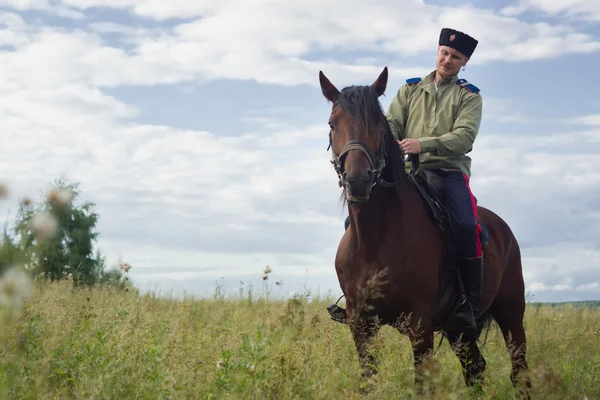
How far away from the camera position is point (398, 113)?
6.87m

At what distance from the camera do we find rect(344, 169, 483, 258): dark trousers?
623 centimetres

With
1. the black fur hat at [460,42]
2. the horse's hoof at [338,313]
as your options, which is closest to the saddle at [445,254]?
the horse's hoof at [338,313]

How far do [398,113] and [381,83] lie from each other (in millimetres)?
1019

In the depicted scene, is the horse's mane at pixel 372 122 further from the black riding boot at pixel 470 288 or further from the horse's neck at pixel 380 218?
the black riding boot at pixel 470 288

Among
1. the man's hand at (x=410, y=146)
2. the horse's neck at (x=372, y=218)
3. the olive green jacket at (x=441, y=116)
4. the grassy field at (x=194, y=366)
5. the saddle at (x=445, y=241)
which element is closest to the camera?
the grassy field at (x=194, y=366)

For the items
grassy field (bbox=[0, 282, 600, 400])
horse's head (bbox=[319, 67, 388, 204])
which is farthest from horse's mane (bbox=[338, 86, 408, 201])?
grassy field (bbox=[0, 282, 600, 400])

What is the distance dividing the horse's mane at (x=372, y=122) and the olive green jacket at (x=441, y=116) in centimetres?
68

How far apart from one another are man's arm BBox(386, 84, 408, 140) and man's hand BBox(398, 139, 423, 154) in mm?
684

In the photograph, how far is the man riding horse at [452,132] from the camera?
628 centimetres

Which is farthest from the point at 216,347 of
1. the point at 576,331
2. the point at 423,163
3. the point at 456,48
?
the point at 576,331

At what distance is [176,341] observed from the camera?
5.29 metres

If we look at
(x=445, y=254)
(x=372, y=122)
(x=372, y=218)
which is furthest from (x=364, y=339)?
(x=372, y=122)

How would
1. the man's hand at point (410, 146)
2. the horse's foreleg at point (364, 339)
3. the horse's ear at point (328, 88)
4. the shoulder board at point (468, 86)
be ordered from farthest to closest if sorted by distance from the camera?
1. the shoulder board at point (468, 86)
2. the man's hand at point (410, 146)
3. the horse's ear at point (328, 88)
4. the horse's foreleg at point (364, 339)

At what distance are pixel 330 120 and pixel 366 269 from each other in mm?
1320
